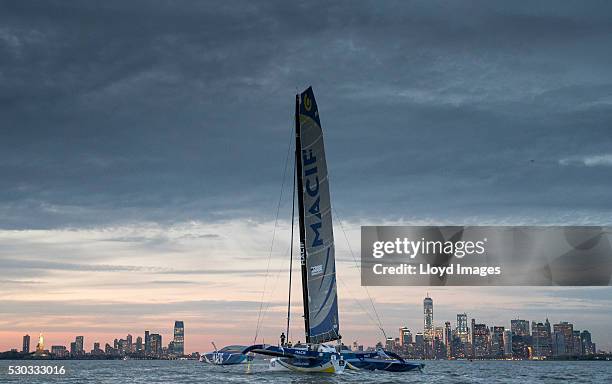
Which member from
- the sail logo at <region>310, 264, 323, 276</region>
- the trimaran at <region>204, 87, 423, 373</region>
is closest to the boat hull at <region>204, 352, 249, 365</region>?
the trimaran at <region>204, 87, 423, 373</region>

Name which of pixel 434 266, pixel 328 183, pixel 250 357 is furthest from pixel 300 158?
pixel 250 357

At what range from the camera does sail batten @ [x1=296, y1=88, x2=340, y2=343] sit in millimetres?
57125

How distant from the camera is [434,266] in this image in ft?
187

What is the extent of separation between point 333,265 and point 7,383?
1201 inches

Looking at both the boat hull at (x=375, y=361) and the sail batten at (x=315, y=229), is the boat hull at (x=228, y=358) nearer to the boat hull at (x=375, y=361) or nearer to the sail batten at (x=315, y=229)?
the boat hull at (x=375, y=361)

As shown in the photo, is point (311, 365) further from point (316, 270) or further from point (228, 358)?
point (228, 358)

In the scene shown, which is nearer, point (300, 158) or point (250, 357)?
point (300, 158)

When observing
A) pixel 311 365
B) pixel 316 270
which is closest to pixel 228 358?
pixel 311 365

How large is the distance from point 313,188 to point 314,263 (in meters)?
5.55

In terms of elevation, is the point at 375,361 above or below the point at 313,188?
below

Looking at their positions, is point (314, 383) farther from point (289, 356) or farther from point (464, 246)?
point (464, 246)

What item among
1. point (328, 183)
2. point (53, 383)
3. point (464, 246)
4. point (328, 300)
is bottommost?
point (53, 383)

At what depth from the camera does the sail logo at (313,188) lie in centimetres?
5784

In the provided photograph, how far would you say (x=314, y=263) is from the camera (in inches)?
2275
